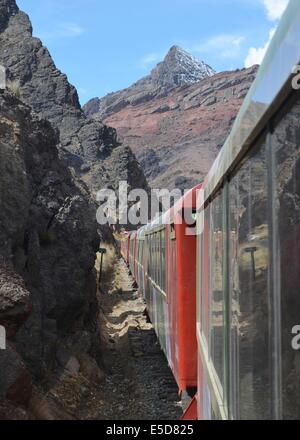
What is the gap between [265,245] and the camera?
1995mm

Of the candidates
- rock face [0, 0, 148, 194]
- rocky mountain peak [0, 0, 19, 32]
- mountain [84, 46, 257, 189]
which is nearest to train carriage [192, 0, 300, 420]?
rock face [0, 0, 148, 194]

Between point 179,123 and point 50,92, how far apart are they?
252 feet

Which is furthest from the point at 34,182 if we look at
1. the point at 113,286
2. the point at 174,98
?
the point at 174,98

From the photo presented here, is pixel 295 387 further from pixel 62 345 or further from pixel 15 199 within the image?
pixel 62 345

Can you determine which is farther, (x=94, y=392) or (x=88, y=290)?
(x=88, y=290)

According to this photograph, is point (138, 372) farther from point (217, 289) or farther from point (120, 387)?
point (217, 289)

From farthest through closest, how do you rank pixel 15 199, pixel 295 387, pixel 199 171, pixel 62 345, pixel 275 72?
pixel 199 171 → pixel 62 345 → pixel 15 199 → pixel 275 72 → pixel 295 387

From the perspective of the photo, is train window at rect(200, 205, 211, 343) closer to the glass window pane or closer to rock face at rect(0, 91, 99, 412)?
the glass window pane

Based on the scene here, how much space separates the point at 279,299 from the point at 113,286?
851 inches

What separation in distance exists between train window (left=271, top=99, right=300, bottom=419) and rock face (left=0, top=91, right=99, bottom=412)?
4694 millimetres

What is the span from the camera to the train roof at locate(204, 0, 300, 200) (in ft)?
5.37

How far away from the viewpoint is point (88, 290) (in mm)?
11852

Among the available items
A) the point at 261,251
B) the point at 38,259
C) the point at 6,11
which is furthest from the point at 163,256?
the point at 6,11

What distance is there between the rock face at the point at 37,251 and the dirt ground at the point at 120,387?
20.7 inches
